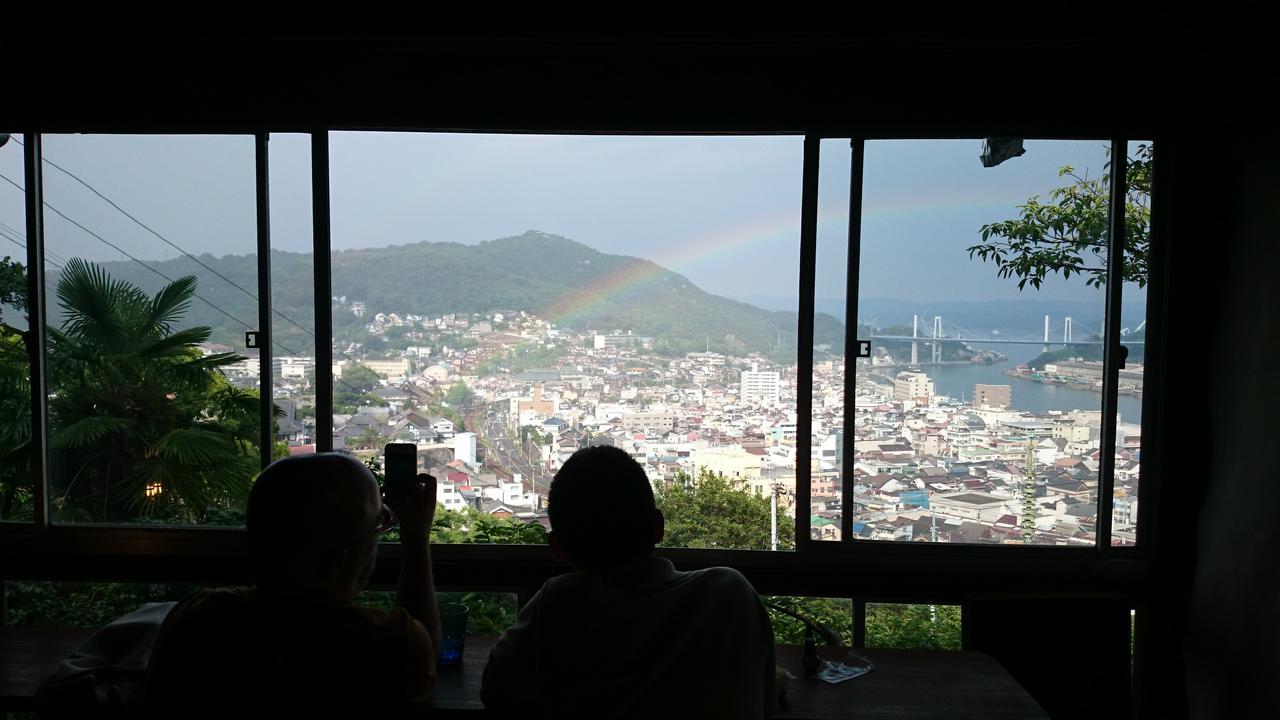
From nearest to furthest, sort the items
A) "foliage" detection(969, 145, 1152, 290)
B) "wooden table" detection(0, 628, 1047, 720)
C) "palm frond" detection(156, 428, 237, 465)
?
1. "wooden table" detection(0, 628, 1047, 720)
2. "foliage" detection(969, 145, 1152, 290)
3. "palm frond" detection(156, 428, 237, 465)

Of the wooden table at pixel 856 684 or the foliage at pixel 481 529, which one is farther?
the foliage at pixel 481 529

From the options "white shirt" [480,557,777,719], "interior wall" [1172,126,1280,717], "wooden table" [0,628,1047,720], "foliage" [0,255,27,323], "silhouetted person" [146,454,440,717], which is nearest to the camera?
"silhouetted person" [146,454,440,717]

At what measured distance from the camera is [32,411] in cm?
318

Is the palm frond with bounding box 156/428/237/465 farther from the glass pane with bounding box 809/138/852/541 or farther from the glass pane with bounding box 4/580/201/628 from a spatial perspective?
the glass pane with bounding box 809/138/852/541

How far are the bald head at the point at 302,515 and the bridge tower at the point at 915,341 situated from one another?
234 cm

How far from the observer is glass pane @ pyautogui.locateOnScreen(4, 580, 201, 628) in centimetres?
319

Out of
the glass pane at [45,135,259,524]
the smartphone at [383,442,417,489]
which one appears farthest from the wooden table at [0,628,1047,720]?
the glass pane at [45,135,259,524]

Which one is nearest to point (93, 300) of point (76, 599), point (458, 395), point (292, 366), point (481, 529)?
point (292, 366)

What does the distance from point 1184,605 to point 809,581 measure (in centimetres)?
142

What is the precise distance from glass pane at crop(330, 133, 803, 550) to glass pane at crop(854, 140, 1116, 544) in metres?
0.41

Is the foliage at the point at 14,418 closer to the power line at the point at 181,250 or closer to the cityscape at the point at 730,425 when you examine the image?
the power line at the point at 181,250

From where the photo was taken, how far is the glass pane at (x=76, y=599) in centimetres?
319

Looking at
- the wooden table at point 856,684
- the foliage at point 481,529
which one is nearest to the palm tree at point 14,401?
the wooden table at point 856,684

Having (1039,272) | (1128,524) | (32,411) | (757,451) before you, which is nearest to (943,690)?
(757,451)
